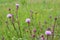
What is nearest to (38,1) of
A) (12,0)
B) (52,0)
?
(52,0)

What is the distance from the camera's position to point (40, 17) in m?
5.52

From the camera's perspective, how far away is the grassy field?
4.23 meters

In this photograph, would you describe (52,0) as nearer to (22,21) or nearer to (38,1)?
(38,1)

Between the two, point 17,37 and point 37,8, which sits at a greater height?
point 17,37

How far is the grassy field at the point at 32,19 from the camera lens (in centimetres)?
423

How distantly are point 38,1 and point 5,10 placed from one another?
4.07ft

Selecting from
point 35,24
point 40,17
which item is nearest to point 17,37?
point 35,24

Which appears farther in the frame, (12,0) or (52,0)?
(12,0)

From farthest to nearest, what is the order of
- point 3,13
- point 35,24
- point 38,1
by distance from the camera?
point 38,1 < point 3,13 < point 35,24

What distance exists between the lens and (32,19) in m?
5.05

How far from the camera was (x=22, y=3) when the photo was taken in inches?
277

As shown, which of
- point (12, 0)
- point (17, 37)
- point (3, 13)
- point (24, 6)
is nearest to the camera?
point (17, 37)

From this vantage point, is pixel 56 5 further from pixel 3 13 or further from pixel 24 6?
pixel 3 13

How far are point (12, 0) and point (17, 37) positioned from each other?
3.73 m
